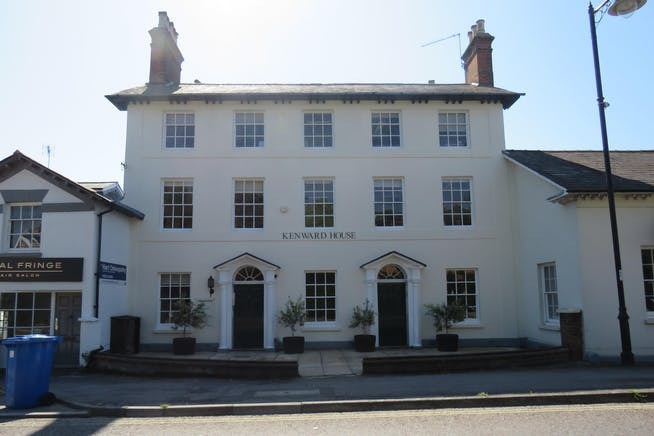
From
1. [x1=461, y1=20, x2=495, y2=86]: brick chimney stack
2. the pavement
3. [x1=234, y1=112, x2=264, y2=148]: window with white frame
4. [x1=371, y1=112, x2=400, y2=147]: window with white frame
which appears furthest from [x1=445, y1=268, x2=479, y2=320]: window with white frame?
[x1=234, y1=112, x2=264, y2=148]: window with white frame

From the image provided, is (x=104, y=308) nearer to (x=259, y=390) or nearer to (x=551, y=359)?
(x=259, y=390)

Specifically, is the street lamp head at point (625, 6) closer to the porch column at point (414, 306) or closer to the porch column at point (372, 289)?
the porch column at point (414, 306)

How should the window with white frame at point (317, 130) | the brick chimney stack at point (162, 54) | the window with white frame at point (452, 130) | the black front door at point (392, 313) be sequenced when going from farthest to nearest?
the brick chimney stack at point (162, 54)
the window with white frame at point (452, 130)
the window with white frame at point (317, 130)
the black front door at point (392, 313)

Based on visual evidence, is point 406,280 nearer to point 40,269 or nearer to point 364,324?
point 364,324

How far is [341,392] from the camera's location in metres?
10.2

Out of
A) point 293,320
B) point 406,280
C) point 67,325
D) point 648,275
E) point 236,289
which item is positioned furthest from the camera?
point 406,280

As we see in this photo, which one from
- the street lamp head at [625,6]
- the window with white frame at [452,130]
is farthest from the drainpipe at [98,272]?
the street lamp head at [625,6]

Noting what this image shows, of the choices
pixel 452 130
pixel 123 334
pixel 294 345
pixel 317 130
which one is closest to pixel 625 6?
pixel 452 130

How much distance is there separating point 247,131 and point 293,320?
6.77m

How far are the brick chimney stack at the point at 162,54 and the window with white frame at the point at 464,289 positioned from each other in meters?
12.3

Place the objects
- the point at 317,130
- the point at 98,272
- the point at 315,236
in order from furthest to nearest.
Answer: the point at 317,130
the point at 315,236
the point at 98,272

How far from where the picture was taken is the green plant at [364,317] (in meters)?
17.5

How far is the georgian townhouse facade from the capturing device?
1805 centimetres

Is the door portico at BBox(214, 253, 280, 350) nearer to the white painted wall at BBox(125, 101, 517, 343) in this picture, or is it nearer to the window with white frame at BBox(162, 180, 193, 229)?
the white painted wall at BBox(125, 101, 517, 343)
